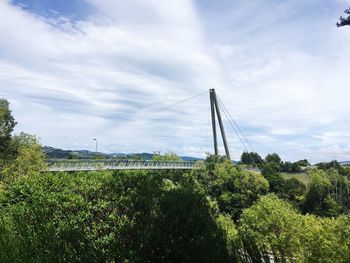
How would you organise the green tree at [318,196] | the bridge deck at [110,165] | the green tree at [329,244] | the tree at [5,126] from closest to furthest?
the green tree at [329,244]
the tree at [5,126]
the bridge deck at [110,165]
the green tree at [318,196]

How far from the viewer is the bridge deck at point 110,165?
44.0 metres

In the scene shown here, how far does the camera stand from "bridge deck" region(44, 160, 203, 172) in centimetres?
4397

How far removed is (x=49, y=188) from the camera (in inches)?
467

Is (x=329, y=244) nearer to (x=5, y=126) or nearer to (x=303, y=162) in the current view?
(x=5, y=126)

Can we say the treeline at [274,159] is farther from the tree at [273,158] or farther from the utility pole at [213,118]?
the utility pole at [213,118]

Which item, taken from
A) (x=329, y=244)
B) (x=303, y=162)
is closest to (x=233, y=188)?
(x=329, y=244)

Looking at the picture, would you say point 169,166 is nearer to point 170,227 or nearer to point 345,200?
point 345,200

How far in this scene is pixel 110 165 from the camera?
59.1 metres

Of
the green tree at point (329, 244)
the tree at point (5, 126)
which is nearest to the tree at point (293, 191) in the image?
the tree at point (5, 126)

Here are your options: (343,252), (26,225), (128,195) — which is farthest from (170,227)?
(343,252)

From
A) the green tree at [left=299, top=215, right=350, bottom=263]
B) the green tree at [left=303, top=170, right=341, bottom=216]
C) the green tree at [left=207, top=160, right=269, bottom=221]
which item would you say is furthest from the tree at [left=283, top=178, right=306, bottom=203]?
the green tree at [left=299, top=215, right=350, bottom=263]

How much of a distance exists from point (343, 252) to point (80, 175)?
7.92 meters

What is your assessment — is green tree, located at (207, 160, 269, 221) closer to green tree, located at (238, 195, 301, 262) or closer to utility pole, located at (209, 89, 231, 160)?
utility pole, located at (209, 89, 231, 160)

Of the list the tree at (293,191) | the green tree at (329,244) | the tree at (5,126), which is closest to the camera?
the green tree at (329,244)
